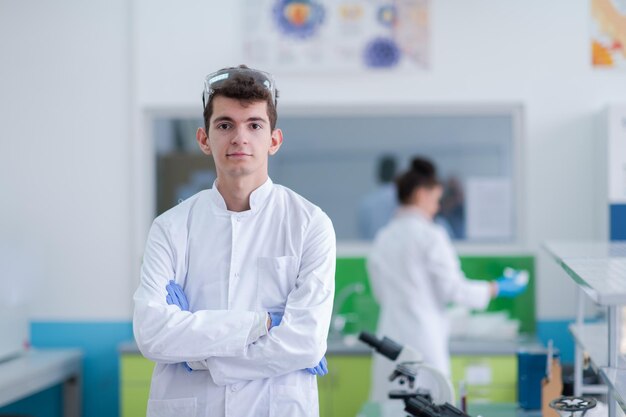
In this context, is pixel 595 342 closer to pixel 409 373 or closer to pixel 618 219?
pixel 409 373

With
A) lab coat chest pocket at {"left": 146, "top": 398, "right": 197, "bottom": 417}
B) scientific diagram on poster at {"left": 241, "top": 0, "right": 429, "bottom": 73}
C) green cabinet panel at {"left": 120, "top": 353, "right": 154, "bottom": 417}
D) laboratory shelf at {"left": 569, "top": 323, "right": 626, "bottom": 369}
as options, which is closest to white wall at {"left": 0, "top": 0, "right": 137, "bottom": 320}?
green cabinet panel at {"left": 120, "top": 353, "right": 154, "bottom": 417}

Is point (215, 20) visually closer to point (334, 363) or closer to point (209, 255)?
point (334, 363)

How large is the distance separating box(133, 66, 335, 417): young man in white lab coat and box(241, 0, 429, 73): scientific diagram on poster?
2687mm

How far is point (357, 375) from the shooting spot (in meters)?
4.68

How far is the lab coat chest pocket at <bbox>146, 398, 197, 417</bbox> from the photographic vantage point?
2.25 m

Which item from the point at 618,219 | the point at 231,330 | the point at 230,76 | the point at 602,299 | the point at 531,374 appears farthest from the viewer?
the point at 618,219

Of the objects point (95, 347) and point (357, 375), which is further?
point (95, 347)

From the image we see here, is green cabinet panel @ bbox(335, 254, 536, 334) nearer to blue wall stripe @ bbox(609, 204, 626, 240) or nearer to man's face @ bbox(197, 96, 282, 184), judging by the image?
blue wall stripe @ bbox(609, 204, 626, 240)

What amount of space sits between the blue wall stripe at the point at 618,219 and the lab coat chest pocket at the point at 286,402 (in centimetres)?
279

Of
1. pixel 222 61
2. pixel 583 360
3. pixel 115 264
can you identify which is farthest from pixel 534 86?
pixel 115 264

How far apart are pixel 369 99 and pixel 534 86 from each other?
2.92 ft

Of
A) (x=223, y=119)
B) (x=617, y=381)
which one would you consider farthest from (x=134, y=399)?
(x=617, y=381)

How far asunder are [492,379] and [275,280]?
2.59m

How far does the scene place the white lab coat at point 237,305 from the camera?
220 centimetres
